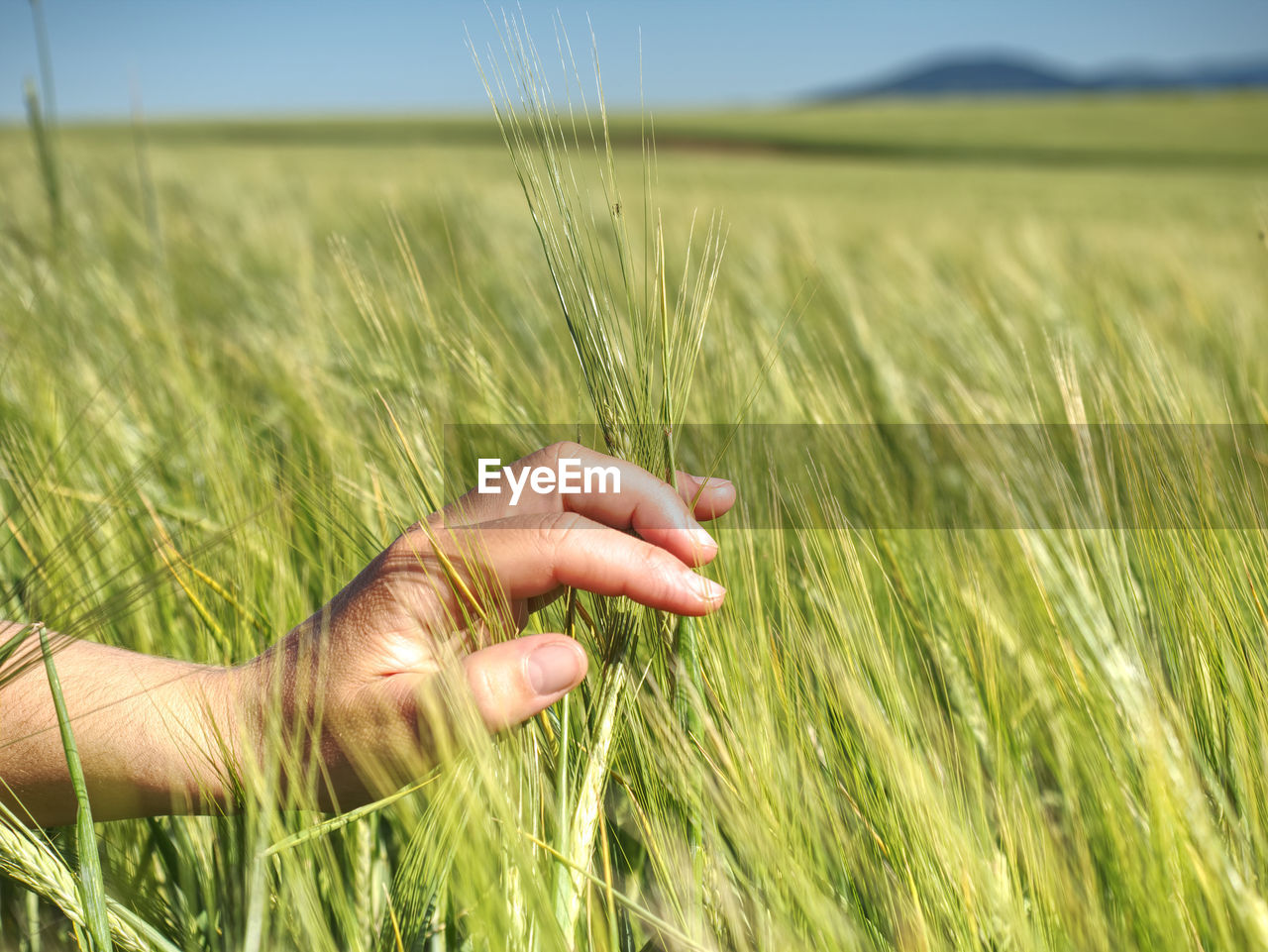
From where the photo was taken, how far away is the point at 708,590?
56cm

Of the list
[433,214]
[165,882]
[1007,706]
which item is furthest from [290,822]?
[433,214]

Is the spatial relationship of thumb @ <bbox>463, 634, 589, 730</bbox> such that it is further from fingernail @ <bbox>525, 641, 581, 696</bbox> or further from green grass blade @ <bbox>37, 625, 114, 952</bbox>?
green grass blade @ <bbox>37, 625, 114, 952</bbox>

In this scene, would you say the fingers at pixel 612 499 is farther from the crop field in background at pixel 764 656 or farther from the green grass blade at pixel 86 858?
the green grass blade at pixel 86 858

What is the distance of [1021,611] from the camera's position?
2.27ft

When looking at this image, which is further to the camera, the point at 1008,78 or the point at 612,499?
the point at 1008,78

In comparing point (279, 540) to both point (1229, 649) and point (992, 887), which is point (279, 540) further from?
point (1229, 649)

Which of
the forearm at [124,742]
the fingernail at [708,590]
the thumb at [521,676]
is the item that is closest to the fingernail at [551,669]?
the thumb at [521,676]

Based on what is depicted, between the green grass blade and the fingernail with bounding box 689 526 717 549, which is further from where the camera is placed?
the fingernail with bounding box 689 526 717 549

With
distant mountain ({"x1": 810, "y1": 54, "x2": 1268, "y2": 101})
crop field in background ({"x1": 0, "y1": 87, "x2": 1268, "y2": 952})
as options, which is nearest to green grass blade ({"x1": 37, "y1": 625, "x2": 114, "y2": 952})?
crop field in background ({"x1": 0, "y1": 87, "x2": 1268, "y2": 952})

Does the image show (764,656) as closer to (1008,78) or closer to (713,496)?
(713,496)

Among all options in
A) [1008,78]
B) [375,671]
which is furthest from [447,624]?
[1008,78]

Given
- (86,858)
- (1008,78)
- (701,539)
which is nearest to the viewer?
(86,858)

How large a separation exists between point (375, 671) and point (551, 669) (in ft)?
0.47

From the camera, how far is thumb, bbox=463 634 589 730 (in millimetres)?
537
